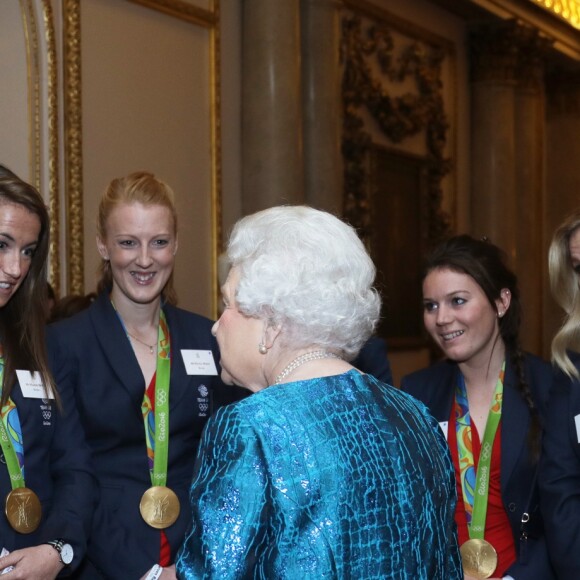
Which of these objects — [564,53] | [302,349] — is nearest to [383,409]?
[302,349]

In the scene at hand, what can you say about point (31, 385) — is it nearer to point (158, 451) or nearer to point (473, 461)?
point (158, 451)

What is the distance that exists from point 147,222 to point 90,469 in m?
0.80

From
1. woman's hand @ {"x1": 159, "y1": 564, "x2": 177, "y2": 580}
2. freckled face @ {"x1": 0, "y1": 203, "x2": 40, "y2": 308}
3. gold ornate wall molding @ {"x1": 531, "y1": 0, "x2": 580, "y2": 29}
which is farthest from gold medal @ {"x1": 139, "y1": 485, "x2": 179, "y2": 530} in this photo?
gold ornate wall molding @ {"x1": 531, "y1": 0, "x2": 580, "y2": 29}

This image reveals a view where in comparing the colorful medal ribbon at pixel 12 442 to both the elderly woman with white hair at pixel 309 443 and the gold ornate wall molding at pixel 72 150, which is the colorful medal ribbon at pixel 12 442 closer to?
the elderly woman with white hair at pixel 309 443

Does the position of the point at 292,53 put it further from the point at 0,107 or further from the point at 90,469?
the point at 90,469

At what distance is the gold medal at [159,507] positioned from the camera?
308cm

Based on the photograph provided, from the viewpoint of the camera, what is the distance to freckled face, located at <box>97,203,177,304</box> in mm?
3221

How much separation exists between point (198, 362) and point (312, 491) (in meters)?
1.61

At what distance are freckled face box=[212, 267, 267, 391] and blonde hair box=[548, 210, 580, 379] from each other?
1.62 meters

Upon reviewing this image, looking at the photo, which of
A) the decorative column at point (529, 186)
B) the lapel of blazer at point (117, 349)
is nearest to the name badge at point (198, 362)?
the lapel of blazer at point (117, 349)

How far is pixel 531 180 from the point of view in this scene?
11406 millimetres

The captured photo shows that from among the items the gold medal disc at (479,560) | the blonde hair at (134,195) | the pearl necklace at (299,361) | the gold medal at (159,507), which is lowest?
the gold medal disc at (479,560)

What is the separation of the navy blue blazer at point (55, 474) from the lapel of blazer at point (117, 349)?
20 centimetres

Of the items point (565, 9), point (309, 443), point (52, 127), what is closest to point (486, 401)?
point (309, 443)
